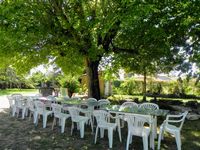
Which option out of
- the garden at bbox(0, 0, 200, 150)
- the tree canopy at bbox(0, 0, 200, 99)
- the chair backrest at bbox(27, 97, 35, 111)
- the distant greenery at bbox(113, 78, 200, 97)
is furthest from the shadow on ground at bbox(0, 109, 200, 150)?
the distant greenery at bbox(113, 78, 200, 97)

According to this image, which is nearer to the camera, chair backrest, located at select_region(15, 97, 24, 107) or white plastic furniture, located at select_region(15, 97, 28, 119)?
white plastic furniture, located at select_region(15, 97, 28, 119)

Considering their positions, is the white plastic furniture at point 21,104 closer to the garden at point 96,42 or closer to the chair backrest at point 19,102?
the chair backrest at point 19,102

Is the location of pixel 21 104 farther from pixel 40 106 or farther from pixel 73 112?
pixel 73 112

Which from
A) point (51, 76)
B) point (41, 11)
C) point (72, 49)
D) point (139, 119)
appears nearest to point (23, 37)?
point (41, 11)

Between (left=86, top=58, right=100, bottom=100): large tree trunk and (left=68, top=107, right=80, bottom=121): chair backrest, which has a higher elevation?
(left=86, top=58, right=100, bottom=100): large tree trunk

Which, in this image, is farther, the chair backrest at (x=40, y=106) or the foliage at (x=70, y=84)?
the foliage at (x=70, y=84)

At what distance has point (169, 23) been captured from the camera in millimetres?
12242

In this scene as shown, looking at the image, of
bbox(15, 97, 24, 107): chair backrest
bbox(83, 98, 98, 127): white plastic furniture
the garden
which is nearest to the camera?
the garden

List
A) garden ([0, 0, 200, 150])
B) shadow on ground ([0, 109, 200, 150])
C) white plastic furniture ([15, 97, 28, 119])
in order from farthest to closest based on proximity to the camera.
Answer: white plastic furniture ([15, 97, 28, 119]) < garden ([0, 0, 200, 150]) < shadow on ground ([0, 109, 200, 150])

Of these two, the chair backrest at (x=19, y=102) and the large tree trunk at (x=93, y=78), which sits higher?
the large tree trunk at (x=93, y=78)

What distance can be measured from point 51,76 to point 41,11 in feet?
74.3

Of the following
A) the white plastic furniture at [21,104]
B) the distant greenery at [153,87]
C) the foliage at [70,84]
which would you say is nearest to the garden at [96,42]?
the white plastic furniture at [21,104]

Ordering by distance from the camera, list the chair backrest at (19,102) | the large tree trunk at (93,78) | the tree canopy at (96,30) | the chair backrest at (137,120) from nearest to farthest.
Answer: the chair backrest at (137,120)
the tree canopy at (96,30)
the chair backrest at (19,102)
the large tree trunk at (93,78)

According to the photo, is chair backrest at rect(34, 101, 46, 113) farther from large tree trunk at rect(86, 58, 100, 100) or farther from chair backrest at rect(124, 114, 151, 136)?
large tree trunk at rect(86, 58, 100, 100)
